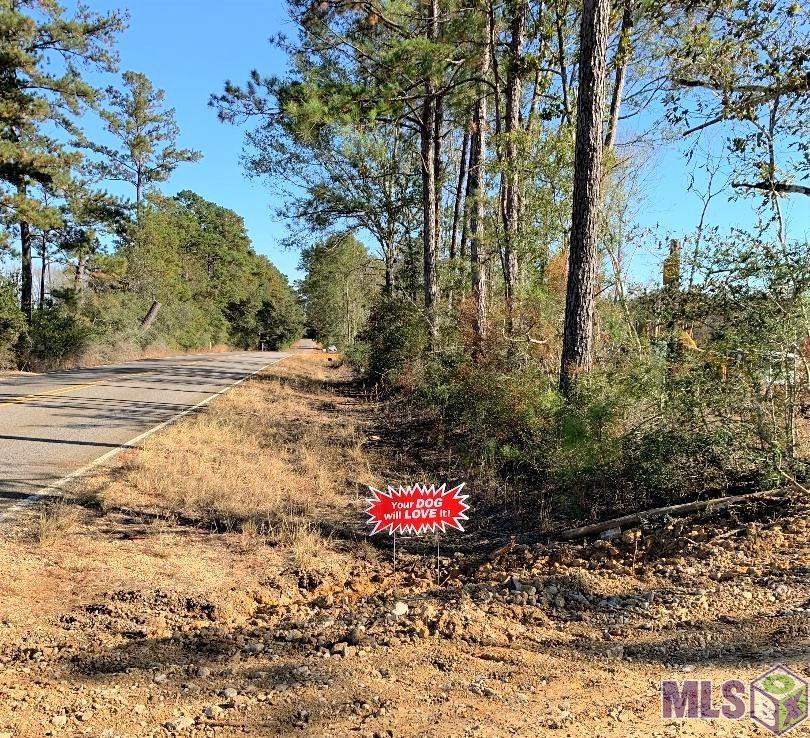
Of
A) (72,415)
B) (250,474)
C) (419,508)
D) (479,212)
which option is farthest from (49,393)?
(419,508)

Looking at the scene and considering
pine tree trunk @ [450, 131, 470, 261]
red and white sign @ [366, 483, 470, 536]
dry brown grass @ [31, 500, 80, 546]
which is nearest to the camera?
red and white sign @ [366, 483, 470, 536]

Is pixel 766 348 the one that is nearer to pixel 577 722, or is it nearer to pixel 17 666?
pixel 577 722

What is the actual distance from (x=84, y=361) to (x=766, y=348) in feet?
88.6

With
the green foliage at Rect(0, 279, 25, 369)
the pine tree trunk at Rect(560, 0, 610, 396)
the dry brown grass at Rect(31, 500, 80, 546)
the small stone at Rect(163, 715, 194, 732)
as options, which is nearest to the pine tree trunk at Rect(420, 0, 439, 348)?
the pine tree trunk at Rect(560, 0, 610, 396)

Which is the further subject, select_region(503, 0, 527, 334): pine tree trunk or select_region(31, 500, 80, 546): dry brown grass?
select_region(503, 0, 527, 334): pine tree trunk

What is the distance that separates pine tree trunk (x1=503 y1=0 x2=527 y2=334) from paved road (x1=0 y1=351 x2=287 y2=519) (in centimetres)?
676

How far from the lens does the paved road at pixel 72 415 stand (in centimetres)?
695

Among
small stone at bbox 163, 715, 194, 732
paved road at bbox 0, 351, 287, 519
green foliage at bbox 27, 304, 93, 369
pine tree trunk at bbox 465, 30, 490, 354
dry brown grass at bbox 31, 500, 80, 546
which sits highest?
pine tree trunk at bbox 465, 30, 490, 354

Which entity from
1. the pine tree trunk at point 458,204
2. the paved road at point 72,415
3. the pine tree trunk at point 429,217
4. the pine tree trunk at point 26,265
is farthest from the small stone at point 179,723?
the pine tree trunk at point 26,265

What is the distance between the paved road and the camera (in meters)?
6.95

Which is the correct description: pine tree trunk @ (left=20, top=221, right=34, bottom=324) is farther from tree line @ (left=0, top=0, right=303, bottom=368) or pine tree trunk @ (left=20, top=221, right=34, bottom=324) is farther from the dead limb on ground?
the dead limb on ground

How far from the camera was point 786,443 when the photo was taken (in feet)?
16.5

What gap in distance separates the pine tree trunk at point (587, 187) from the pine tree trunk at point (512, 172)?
2.47 meters

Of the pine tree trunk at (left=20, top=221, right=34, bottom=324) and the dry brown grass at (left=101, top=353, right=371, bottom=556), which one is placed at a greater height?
the pine tree trunk at (left=20, top=221, right=34, bottom=324)
